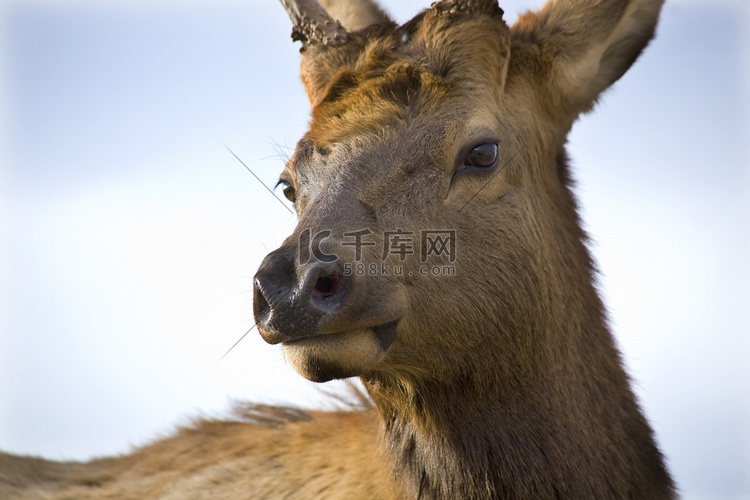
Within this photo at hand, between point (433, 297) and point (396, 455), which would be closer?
point (433, 297)

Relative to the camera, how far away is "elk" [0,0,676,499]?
4.45m

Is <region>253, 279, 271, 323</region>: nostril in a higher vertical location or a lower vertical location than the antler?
lower

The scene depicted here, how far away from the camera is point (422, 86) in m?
5.18

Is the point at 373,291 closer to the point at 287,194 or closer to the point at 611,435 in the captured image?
the point at 287,194

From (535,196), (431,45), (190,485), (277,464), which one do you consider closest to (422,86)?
(431,45)

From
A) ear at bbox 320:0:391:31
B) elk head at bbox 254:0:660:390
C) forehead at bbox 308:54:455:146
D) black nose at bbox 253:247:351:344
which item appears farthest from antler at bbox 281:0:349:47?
black nose at bbox 253:247:351:344

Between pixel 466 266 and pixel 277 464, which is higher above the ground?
pixel 466 266

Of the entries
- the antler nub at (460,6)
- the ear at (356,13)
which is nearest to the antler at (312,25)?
the antler nub at (460,6)

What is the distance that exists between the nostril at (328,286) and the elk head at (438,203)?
1 centimetres

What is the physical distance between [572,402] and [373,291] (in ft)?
5.45

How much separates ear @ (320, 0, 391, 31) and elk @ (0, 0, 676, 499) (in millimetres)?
1163

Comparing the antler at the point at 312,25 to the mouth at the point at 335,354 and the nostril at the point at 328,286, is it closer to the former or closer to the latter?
the nostril at the point at 328,286

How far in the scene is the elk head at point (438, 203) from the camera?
426cm

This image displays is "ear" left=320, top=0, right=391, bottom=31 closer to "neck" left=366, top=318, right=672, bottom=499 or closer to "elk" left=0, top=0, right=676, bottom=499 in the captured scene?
"elk" left=0, top=0, right=676, bottom=499
